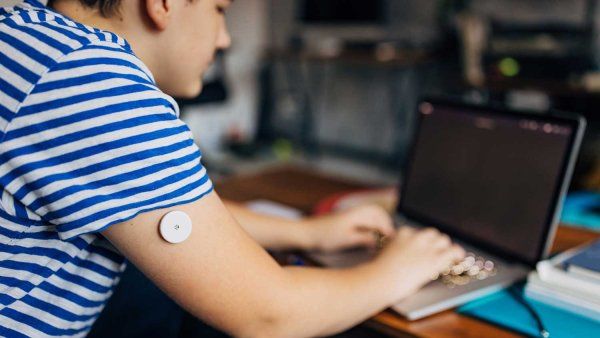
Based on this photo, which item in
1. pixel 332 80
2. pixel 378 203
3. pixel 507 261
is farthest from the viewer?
pixel 332 80

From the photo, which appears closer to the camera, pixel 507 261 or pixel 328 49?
pixel 507 261

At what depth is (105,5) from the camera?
0.69 m

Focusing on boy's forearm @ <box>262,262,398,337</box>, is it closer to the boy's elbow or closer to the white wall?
the boy's elbow

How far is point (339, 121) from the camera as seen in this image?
495 centimetres

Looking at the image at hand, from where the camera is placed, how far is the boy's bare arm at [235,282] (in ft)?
1.97

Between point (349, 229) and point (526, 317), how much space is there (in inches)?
14.0

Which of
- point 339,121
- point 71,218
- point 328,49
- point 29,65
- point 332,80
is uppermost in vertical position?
point 29,65

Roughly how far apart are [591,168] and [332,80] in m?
2.90

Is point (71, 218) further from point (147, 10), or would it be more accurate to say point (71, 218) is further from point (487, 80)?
point (487, 80)

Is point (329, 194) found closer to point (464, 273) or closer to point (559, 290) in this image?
point (464, 273)

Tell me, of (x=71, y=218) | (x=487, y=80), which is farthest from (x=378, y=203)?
(x=487, y=80)

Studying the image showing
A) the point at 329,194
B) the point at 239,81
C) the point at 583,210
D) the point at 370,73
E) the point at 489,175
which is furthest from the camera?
the point at 239,81

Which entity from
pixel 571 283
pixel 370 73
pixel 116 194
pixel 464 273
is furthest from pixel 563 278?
pixel 370 73

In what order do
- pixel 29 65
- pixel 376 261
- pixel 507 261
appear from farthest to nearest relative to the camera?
pixel 507 261
pixel 376 261
pixel 29 65
